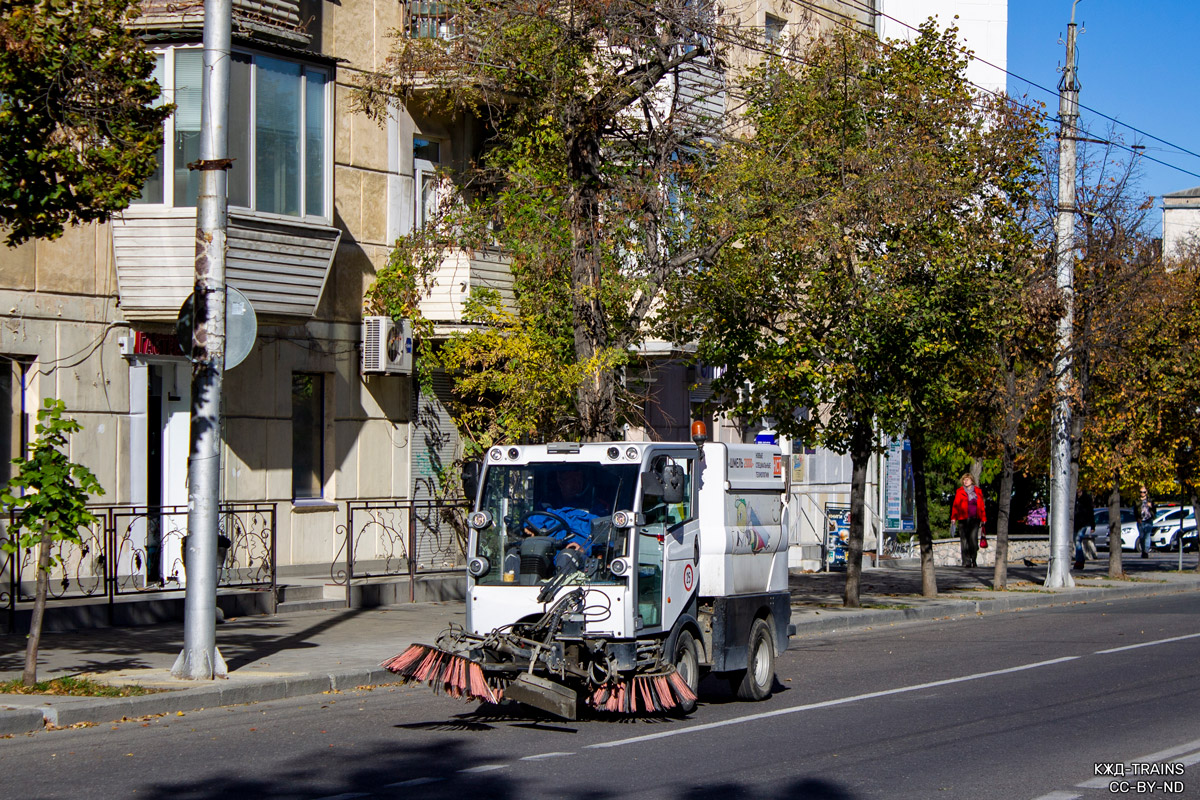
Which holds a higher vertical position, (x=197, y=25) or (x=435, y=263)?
(x=197, y=25)

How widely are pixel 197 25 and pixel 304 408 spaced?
5910 millimetres

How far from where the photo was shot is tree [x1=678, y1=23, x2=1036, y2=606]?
1920 centimetres

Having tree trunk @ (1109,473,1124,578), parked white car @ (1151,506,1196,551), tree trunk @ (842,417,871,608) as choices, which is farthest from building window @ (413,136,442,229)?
parked white car @ (1151,506,1196,551)

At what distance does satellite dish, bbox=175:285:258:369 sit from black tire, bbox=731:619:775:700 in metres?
5.44

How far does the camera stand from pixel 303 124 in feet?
63.1

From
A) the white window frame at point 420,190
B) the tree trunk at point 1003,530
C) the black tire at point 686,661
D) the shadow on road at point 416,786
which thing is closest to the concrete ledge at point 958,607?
the tree trunk at point 1003,530

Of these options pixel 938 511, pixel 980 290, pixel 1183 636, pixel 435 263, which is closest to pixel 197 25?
pixel 435 263

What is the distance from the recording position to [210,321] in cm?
1244

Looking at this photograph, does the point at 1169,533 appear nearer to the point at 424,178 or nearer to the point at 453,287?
the point at 453,287

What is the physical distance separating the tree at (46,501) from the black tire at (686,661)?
503cm

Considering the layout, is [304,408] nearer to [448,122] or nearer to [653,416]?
[448,122]

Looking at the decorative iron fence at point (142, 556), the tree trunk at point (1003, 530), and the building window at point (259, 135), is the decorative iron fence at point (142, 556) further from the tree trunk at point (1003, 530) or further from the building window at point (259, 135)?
the tree trunk at point (1003, 530)

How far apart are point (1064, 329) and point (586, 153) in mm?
12370

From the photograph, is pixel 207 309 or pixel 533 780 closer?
pixel 533 780
